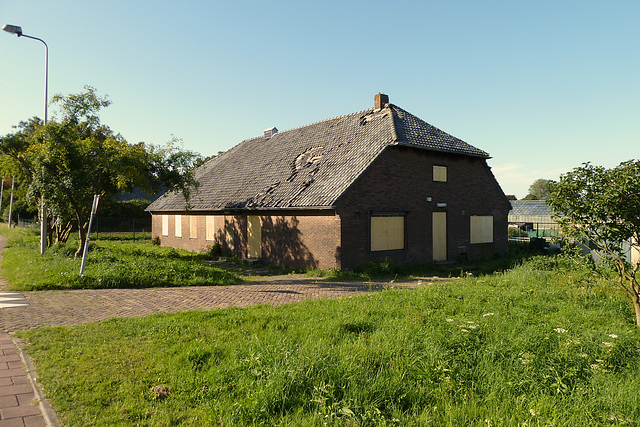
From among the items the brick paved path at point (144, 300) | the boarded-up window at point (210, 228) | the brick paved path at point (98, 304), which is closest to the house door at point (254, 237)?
the boarded-up window at point (210, 228)

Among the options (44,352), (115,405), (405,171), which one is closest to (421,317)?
(115,405)

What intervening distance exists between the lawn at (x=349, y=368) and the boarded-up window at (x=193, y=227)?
16438 mm

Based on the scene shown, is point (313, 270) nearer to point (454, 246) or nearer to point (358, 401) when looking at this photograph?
point (454, 246)

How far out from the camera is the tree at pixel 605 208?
21.6 ft

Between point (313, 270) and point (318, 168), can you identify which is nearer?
point (313, 270)

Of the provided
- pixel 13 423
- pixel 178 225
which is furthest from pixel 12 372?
pixel 178 225

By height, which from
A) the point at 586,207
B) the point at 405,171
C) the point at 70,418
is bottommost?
the point at 70,418

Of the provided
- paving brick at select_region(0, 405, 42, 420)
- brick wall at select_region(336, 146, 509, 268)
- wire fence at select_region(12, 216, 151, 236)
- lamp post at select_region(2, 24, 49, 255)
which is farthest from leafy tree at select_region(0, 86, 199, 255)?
wire fence at select_region(12, 216, 151, 236)

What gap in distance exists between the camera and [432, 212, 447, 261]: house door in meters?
18.1

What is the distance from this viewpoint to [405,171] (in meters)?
17.2

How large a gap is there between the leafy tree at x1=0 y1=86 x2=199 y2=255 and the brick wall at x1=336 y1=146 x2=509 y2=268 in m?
7.98

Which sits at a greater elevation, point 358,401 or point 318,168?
point 318,168

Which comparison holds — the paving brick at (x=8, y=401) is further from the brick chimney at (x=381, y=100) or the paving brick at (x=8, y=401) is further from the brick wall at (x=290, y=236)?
the brick chimney at (x=381, y=100)

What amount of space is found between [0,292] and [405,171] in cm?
1393
